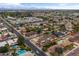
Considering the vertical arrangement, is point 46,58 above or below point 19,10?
below

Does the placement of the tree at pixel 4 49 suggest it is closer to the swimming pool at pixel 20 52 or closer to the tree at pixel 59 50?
the swimming pool at pixel 20 52

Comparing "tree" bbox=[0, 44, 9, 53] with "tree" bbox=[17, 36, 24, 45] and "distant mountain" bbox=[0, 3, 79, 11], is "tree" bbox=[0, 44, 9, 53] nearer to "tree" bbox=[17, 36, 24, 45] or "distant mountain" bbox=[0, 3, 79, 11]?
"tree" bbox=[17, 36, 24, 45]

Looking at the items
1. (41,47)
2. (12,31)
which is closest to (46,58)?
(41,47)

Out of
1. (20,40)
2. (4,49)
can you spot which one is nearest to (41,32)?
(20,40)

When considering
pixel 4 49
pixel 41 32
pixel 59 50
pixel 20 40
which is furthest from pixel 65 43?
pixel 4 49

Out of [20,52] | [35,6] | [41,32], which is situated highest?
[35,6]

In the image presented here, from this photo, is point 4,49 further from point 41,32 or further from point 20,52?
point 41,32

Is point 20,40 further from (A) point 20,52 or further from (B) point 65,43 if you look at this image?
(B) point 65,43

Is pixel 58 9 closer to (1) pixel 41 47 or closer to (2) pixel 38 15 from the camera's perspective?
(2) pixel 38 15

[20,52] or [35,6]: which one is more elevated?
[35,6]

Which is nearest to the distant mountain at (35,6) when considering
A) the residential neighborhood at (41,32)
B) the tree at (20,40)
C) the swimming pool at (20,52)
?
the residential neighborhood at (41,32)

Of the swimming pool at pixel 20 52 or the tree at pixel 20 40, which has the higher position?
the tree at pixel 20 40
